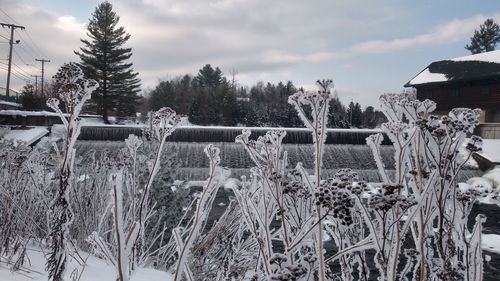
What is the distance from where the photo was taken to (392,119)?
6.75ft

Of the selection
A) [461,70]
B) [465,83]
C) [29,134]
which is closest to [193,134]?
[29,134]

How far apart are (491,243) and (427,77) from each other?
30.4 m

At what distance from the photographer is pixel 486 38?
201ft

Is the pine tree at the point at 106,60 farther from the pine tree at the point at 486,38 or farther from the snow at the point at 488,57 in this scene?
the pine tree at the point at 486,38

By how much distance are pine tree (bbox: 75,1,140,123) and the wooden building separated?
24467 mm

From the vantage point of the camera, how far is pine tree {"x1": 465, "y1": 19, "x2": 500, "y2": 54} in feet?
200

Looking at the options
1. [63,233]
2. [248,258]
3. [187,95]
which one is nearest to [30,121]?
[248,258]

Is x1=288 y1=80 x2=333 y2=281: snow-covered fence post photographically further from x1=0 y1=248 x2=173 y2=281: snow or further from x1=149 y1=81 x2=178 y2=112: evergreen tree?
x1=149 y1=81 x2=178 y2=112: evergreen tree

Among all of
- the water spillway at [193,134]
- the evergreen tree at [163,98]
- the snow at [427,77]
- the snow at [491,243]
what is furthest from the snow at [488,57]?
the evergreen tree at [163,98]

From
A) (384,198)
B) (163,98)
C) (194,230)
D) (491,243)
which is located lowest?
(491,243)

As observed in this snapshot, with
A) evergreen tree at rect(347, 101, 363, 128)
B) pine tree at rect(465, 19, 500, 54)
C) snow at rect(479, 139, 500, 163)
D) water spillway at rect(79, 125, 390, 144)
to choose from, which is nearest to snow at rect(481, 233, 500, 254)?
water spillway at rect(79, 125, 390, 144)

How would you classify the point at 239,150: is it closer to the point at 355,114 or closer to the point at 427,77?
the point at 427,77

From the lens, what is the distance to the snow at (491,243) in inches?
412

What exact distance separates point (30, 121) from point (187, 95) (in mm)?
29919
